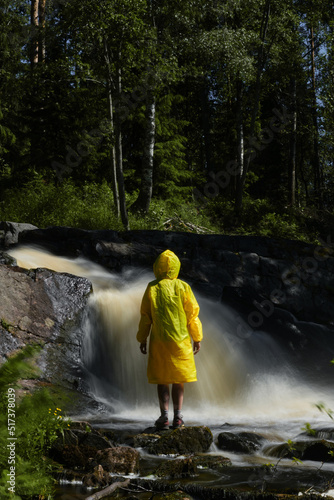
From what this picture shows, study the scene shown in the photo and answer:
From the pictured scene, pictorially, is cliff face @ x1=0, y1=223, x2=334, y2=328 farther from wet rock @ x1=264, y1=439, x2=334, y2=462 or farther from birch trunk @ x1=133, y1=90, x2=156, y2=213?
birch trunk @ x1=133, y1=90, x2=156, y2=213

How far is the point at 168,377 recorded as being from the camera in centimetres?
604

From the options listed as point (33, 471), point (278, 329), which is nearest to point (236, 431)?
point (33, 471)

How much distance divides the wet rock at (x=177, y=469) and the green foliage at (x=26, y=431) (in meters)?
0.85

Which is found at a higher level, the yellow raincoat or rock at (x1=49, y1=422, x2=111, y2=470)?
the yellow raincoat

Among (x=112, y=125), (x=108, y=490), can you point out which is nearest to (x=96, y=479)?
(x=108, y=490)

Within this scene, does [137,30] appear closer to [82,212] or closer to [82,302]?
[82,212]

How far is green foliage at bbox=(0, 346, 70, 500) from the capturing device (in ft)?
6.24

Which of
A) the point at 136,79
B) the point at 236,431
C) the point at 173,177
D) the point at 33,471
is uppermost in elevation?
the point at 136,79

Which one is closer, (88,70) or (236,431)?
(236,431)

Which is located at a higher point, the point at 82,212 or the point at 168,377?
the point at 82,212

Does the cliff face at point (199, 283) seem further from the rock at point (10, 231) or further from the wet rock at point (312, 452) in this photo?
the wet rock at point (312, 452)

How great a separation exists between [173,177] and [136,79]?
5.97m

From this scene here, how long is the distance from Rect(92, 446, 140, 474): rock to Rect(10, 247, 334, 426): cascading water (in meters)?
2.63

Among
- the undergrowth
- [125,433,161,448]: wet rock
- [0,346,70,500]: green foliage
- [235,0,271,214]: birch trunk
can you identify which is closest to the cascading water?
[125,433,161,448]: wet rock
